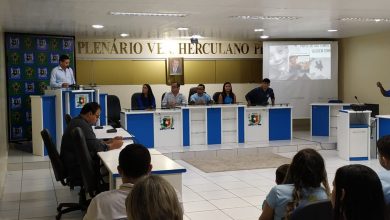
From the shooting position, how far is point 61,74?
29.3 feet

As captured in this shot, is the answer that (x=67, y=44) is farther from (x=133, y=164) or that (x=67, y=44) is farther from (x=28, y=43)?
(x=133, y=164)

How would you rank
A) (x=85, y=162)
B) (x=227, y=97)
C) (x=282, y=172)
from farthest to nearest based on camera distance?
(x=227, y=97) < (x=85, y=162) < (x=282, y=172)

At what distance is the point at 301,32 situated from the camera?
11.2 m

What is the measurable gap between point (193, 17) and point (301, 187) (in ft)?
19.5

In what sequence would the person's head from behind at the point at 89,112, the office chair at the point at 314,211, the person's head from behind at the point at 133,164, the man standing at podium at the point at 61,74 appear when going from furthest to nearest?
the man standing at podium at the point at 61,74 → the person's head from behind at the point at 89,112 → the person's head from behind at the point at 133,164 → the office chair at the point at 314,211

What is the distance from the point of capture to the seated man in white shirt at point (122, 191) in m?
2.59

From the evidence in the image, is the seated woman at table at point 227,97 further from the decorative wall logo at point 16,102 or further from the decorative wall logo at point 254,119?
the decorative wall logo at point 16,102

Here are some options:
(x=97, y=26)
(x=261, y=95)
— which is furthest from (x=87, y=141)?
(x=261, y=95)

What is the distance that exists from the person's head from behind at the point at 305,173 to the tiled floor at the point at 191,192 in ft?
8.47

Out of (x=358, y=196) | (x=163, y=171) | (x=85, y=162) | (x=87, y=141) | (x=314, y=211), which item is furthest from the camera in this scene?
(x=87, y=141)

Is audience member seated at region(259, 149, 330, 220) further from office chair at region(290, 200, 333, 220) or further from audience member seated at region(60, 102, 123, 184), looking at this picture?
audience member seated at region(60, 102, 123, 184)

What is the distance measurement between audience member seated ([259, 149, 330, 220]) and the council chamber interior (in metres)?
1.28

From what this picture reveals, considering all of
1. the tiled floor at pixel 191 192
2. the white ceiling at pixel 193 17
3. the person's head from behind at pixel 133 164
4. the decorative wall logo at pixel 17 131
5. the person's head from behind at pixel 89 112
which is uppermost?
the white ceiling at pixel 193 17

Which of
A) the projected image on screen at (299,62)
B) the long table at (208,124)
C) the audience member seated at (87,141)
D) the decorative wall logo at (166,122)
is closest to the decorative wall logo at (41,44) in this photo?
the long table at (208,124)
